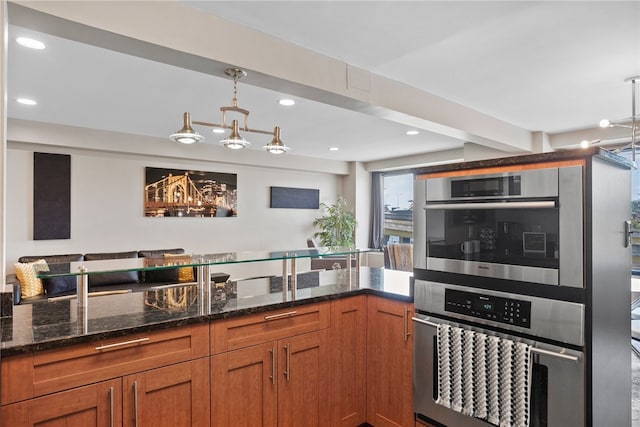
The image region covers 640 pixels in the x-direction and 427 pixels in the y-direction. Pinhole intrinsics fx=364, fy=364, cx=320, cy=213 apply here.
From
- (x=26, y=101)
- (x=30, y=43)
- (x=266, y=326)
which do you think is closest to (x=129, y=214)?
(x=26, y=101)

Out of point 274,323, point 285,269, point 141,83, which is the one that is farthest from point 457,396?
point 141,83

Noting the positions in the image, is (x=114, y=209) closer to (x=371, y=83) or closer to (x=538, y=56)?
(x=371, y=83)

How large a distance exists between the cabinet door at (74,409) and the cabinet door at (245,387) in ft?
1.37

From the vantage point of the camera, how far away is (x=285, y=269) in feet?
7.70

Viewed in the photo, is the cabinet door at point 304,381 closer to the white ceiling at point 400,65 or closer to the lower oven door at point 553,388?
the lower oven door at point 553,388

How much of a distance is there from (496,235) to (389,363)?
1.01m

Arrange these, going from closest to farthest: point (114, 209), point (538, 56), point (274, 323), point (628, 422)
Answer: point (628, 422), point (274, 323), point (538, 56), point (114, 209)

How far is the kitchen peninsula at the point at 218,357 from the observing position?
1372 millimetres

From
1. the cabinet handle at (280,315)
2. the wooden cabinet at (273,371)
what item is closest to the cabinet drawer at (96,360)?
the wooden cabinet at (273,371)

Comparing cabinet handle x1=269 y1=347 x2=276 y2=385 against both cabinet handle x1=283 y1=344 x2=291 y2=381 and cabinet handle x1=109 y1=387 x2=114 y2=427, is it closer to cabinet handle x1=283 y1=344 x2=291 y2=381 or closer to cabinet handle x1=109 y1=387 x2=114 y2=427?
cabinet handle x1=283 y1=344 x2=291 y2=381

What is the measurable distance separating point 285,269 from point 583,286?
5.11 feet

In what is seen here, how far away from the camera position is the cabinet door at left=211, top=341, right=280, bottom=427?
1.74m

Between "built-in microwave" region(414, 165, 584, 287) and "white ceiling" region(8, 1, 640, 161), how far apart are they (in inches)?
41.1

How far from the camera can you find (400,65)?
2.81 m
